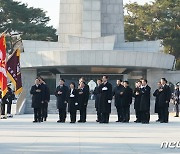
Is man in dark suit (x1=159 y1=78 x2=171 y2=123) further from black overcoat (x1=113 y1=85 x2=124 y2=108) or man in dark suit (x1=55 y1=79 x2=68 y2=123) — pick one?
man in dark suit (x1=55 y1=79 x2=68 y2=123)

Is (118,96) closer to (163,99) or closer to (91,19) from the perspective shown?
(163,99)

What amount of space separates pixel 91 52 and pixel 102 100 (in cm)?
1668

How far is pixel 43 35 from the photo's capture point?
4516 centimetres

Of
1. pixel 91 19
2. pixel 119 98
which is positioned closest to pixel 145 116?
pixel 119 98

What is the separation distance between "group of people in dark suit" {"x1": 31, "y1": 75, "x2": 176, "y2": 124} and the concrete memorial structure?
16.1m

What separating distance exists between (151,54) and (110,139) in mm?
24281

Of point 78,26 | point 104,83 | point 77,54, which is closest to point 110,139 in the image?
point 104,83

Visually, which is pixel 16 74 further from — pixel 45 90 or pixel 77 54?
pixel 77 54

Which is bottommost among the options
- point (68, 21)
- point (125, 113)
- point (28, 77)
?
point (125, 113)

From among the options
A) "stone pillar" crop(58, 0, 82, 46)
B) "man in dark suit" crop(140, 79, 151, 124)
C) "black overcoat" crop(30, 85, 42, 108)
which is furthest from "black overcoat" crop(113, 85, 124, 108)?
"stone pillar" crop(58, 0, 82, 46)

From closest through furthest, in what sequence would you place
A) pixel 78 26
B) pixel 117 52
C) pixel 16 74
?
1. pixel 16 74
2. pixel 117 52
3. pixel 78 26

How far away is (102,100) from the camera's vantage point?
17.1 m

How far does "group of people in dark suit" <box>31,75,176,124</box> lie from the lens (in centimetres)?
1706

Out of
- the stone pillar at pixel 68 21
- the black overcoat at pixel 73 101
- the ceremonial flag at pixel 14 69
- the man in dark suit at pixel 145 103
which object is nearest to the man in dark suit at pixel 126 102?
the man in dark suit at pixel 145 103
